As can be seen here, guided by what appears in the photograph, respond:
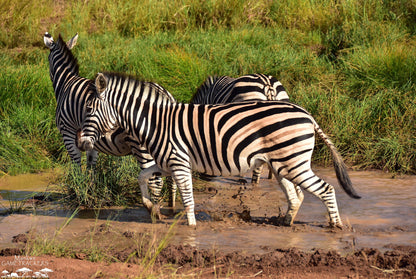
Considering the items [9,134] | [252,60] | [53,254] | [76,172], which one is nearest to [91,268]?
[53,254]

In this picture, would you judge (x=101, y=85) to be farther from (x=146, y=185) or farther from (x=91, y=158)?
(x=91, y=158)

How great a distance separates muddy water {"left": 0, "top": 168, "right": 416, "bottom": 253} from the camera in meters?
6.05

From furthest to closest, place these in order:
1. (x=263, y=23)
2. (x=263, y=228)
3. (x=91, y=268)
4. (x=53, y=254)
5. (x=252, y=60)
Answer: (x=263, y=23) < (x=252, y=60) < (x=263, y=228) < (x=53, y=254) < (x=91, y=268)

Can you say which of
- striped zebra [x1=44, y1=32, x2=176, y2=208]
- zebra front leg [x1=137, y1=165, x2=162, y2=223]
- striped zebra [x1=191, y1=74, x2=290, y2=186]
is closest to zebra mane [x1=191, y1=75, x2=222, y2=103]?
striped zebra [x1=191, y1=74, x2=290, y2=186]

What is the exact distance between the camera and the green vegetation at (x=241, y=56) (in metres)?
9.05

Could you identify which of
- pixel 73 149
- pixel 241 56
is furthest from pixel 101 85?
pixel 241 56

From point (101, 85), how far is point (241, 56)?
188 inches

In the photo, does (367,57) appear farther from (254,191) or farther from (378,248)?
(378,248)

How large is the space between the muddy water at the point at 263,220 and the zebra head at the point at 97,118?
831 millimetres

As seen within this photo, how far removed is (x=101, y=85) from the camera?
6.60m

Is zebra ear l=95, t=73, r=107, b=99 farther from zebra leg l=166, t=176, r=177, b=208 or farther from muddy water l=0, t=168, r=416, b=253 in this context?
zebra leg l=166, t=176, r=177, b=208

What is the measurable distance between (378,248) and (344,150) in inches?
136

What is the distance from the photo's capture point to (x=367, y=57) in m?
10.3

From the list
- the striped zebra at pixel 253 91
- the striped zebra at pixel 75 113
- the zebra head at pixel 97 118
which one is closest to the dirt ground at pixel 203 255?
the striped zebra at pixel 75 113
